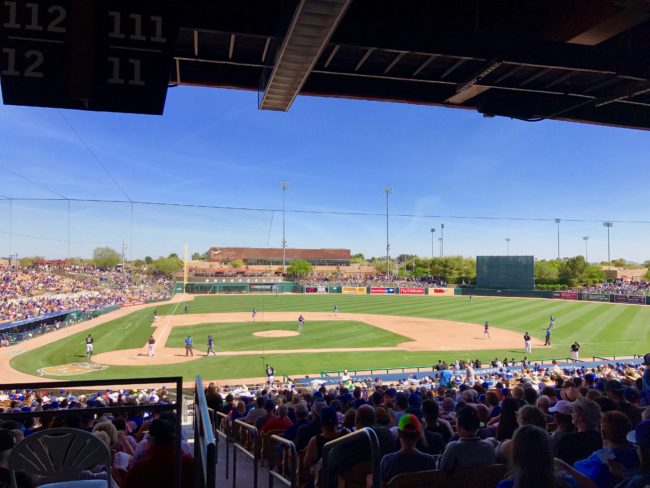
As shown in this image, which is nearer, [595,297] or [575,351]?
[575,351]

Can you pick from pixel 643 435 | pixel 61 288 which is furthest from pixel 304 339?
pixel 643 435

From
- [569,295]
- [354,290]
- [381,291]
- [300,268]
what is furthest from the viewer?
[300,268]

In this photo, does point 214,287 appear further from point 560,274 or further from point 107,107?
point 560,274

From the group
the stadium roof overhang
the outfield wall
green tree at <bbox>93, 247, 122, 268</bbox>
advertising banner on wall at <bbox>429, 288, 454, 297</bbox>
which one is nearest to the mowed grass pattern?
green tree at <bbox>93, 247, 122, 268</bbox>

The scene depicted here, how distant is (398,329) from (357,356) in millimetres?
10666

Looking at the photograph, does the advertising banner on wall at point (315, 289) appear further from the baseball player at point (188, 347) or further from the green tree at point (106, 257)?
the baseball player at point (188, 347)

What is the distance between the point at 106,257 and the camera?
28.3 m

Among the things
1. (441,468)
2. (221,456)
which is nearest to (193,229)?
(221,456)

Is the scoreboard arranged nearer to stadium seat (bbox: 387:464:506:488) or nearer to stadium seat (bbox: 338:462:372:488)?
stadium seat (bbox: 338:462:372:488)

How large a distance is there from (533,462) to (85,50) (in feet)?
15.6

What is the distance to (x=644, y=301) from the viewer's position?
55.1m

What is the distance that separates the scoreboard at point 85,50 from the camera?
4031 mm

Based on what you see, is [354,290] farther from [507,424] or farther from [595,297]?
[507,424]

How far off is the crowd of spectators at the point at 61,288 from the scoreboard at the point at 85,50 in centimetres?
3198
